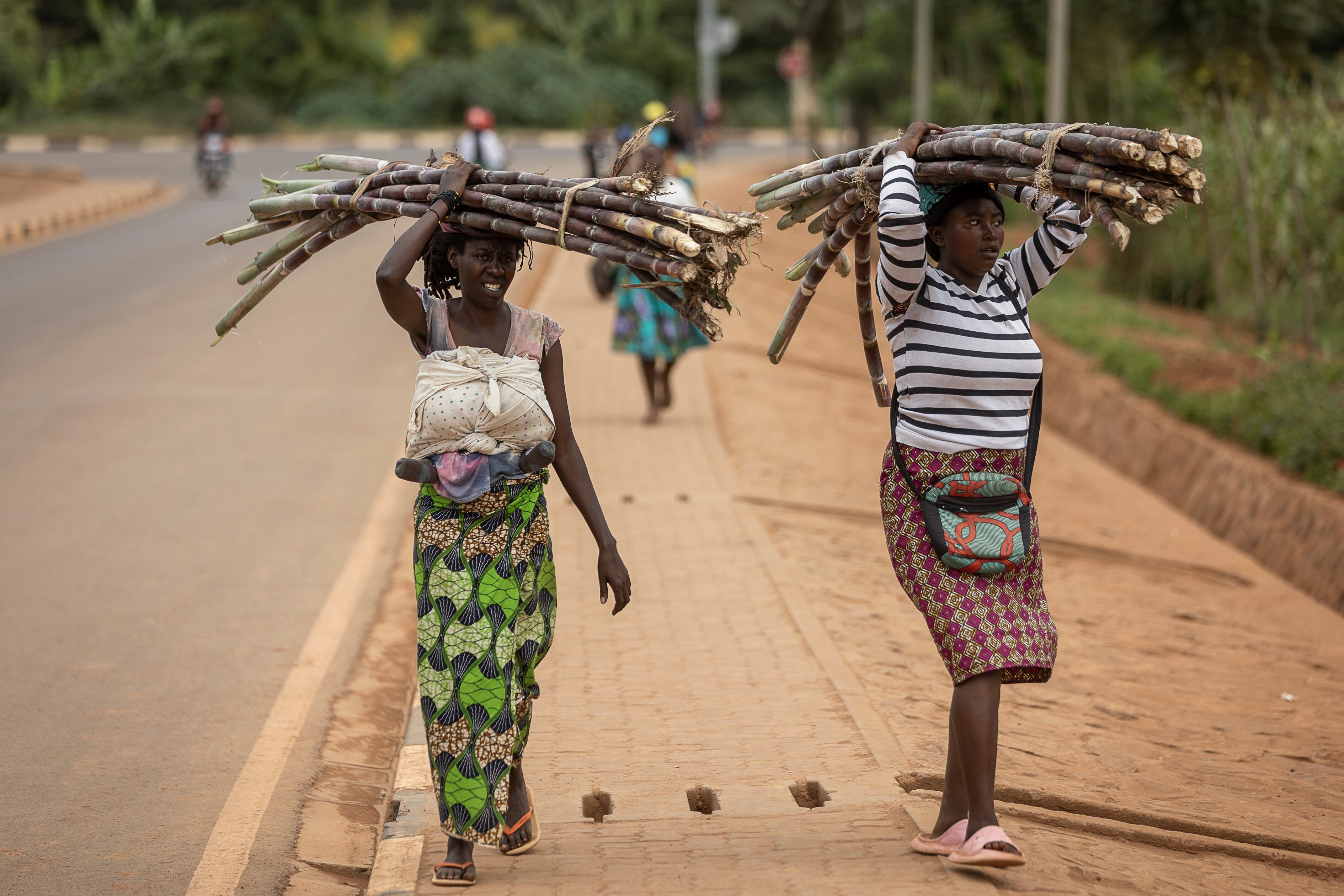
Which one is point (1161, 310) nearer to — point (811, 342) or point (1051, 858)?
point (811, 342)

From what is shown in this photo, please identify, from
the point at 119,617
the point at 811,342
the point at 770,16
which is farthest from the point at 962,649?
the point at 770,16

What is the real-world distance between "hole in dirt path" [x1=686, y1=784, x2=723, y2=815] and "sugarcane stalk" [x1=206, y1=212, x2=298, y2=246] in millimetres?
2047

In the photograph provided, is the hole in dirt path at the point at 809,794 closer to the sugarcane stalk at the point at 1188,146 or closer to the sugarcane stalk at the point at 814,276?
the sugarcane stalk at the point at 814,276

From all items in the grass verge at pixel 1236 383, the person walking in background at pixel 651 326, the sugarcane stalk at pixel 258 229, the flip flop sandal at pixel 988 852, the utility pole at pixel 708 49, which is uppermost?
the utility pole at pixel 708 49

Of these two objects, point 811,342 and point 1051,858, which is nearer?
point 1051,858

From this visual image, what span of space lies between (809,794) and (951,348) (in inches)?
56.7

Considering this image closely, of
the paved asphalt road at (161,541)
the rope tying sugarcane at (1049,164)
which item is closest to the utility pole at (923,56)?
the paved asphalt road at (161,541)

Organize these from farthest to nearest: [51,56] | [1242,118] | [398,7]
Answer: [398,7]
[51,56]
[1242,118]

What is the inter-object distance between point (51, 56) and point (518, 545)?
46.2m

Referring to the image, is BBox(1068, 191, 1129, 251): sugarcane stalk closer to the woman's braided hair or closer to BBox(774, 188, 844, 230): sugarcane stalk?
BBox(774, 188, 844, 230): sugarcane stalk

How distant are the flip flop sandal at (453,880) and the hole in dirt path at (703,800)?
0.78m

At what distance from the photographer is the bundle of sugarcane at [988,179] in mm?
3307

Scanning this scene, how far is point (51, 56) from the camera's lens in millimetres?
44125

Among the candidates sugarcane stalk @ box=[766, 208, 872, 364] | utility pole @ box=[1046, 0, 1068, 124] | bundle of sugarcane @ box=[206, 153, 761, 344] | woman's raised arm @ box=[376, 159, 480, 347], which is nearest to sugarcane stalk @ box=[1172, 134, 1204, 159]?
sugarcane stalk @ box=[766, 208, 872, 364]
